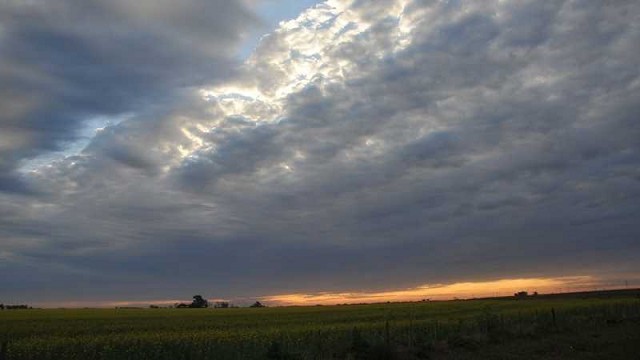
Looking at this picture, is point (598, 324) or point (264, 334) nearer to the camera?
point (264, 334)

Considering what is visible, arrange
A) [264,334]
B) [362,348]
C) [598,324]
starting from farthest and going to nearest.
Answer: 1. [598,324]
2. [264,334]
3. [362,348]

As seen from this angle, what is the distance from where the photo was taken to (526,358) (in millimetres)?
Result: 22703

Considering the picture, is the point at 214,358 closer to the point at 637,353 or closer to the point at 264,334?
the point at 264,334

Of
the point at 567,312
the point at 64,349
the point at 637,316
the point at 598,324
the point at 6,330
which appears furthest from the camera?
the point at 567,312

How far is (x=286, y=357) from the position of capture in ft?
64.0

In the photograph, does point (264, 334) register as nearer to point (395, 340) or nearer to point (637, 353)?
point (395, 340)

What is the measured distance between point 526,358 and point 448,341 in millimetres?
4451

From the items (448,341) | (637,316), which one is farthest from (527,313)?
(448,341)

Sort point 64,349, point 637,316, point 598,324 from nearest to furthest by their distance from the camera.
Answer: point 64,349, point 598,324, point 637,316

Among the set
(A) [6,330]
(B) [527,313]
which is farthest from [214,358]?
(B) [527,313]

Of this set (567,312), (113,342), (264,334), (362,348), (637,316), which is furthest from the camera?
(567,312)

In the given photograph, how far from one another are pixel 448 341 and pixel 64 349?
16.3m

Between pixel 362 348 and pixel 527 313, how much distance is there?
29.1 m

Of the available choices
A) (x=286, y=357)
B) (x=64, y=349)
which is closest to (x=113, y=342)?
(x=64, y=349)
